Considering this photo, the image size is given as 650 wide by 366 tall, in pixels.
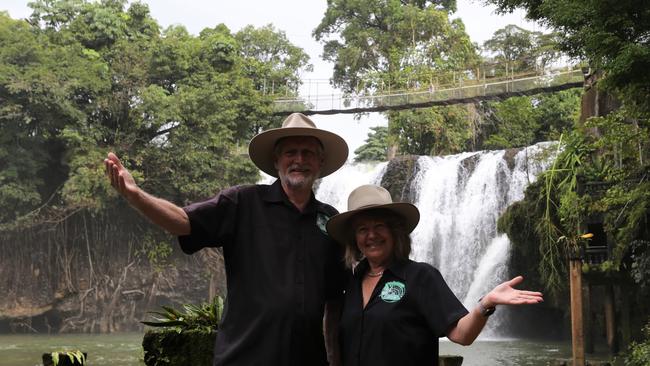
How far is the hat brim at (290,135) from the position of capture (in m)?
2.96

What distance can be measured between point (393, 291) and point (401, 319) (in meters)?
0.11

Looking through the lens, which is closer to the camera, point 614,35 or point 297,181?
point 297,181

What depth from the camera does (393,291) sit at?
2.79 meters

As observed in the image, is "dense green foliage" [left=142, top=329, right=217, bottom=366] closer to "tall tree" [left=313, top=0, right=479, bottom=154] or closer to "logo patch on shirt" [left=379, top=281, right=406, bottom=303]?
"logo patch on shirt" [left=379, top=281, right=406, bottom=303]

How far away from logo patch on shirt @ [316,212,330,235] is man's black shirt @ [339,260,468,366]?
285 millimetres

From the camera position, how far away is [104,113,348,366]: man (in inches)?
108

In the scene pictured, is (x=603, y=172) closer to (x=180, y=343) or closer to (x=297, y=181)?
(x=180, y=343)

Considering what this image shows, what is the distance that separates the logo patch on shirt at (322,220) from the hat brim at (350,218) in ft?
0.09

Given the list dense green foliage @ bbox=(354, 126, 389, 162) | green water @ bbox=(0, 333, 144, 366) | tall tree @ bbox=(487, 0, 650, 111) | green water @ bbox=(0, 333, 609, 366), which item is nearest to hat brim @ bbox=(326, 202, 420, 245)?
tall tree @ bbox=(487, 0, 650, 111)

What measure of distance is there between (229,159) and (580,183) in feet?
45.6

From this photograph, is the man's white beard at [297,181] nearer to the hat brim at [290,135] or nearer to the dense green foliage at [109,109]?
the hat brim at [290,135]

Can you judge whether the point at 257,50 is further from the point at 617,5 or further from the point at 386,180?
the point at 617,5

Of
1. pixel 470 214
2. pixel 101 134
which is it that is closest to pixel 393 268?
pixel 470 214

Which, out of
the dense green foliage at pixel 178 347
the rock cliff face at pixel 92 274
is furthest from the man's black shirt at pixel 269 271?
the rock cliff face at pixel 92 274
